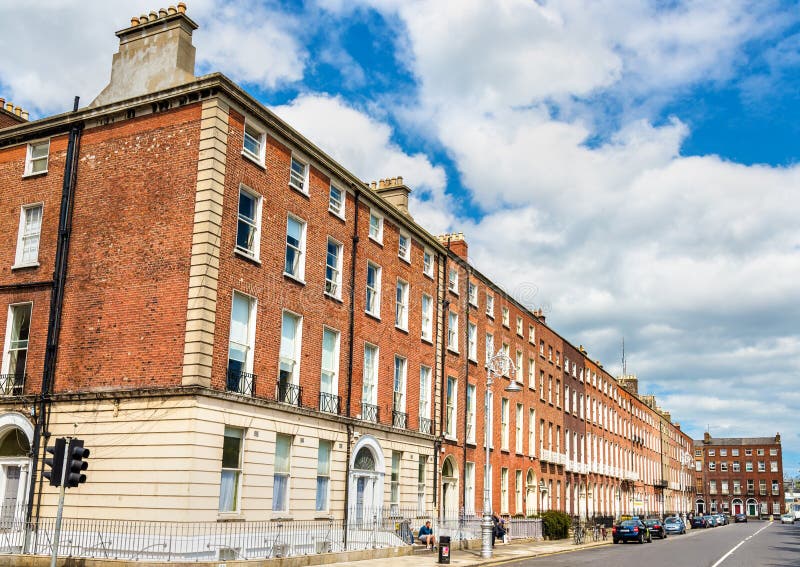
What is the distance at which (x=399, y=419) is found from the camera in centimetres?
3294

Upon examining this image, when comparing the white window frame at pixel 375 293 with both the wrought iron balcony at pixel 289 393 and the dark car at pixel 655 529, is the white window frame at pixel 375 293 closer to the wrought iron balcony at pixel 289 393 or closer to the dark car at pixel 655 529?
the wrought iron balcony at pixel 289 393

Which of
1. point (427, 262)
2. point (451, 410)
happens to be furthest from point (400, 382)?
point (427, 262)

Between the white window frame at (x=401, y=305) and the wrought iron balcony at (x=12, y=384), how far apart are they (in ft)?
49.0

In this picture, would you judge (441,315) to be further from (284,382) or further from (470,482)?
(284,382)

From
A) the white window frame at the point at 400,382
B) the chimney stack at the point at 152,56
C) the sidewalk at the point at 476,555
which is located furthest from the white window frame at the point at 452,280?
the chimney stack at the point at 152,56

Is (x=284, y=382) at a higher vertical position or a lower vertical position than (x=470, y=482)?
higher

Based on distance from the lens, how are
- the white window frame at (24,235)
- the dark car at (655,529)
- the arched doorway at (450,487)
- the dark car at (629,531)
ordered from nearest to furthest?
the white window frame at (24,235)
the arched doorway at (450,487)
the dark car at (629,531)
the dark car at (655,529)

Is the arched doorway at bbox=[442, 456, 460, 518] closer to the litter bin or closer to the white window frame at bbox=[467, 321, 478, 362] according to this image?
the white window frame at bbox=[467, 321, 478, 362]

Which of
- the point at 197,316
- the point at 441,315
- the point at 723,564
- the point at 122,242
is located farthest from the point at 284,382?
the point at 723,564

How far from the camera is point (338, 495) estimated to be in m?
27.7

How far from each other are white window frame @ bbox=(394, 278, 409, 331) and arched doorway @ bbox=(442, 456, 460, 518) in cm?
822

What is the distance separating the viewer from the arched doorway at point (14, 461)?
911 inches

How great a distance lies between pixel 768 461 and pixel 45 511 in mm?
162564

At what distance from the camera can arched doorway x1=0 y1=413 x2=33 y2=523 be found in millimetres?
23141
